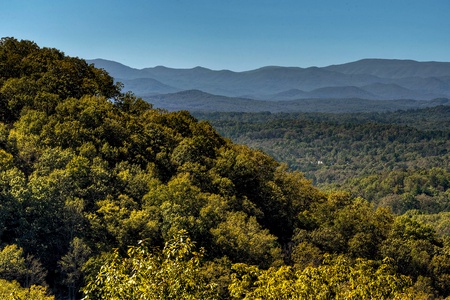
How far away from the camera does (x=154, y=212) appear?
32031mm

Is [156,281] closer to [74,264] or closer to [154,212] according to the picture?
[74,264]

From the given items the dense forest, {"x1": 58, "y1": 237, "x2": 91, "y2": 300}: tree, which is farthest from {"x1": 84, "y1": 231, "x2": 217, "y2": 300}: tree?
{"x1": 58, "y1": 237, "x2": 91, "y2": 300}: tree

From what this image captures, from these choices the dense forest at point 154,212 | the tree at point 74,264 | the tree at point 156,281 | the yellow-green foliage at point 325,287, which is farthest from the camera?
the tree at point 74,264

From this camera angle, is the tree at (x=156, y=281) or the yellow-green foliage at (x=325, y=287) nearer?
the tree at (x=156, y=281)

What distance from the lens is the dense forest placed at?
1717 cm

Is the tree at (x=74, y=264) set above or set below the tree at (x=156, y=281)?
below

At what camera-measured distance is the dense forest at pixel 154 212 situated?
1717cm

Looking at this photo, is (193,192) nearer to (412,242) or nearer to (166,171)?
(166,171)

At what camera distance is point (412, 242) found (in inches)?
1586

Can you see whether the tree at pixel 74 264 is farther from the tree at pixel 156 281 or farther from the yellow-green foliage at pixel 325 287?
the tree at pixel 156 281

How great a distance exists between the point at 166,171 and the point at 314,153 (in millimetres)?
162079

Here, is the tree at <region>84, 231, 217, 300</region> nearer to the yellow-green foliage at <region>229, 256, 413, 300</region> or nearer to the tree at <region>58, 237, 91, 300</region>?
the yellow-green foliage at <region>229, 256, 413, 300</region>

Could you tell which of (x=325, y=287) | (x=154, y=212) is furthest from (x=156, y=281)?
(x=154, y=212)

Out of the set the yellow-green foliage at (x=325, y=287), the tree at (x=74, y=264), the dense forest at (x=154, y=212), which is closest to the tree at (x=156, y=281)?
the dense forest at (x=154, y=212)
